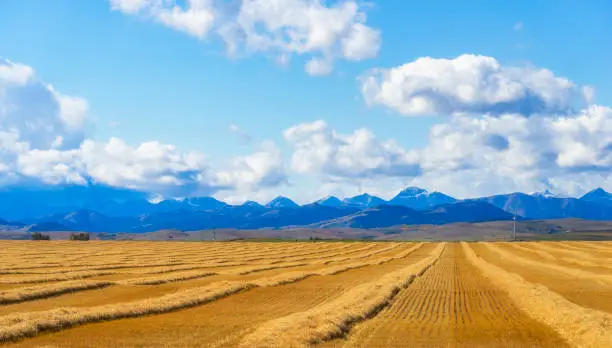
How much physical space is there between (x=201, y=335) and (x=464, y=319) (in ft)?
48.0

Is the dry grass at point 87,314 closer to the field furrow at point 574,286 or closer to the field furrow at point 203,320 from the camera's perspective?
the field furrow at point 203,320

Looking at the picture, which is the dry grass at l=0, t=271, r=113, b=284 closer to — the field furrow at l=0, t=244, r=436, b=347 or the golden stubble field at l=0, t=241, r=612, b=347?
the golden stubble field at l=0, t=241, r=612, b=347

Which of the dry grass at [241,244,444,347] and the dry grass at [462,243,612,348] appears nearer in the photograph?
the dry grass at [241,244,444,347]

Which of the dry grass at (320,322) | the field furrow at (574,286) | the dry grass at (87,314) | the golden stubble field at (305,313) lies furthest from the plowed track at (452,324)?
the dry grass at (87,314)

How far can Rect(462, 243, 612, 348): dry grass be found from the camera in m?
28.7

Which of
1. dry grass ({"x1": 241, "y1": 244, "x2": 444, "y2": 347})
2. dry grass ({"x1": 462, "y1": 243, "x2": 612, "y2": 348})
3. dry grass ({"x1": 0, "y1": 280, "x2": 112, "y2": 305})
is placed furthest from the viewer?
dry grass ({"x1": 0, "y1": 280, "x2": 112, "y2": 305})

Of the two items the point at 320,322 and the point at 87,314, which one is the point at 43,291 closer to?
the point at 87,314

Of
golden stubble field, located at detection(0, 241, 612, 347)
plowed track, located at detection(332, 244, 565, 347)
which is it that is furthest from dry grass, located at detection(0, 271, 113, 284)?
plowed track, located at detection(332, 244, 565, 347)

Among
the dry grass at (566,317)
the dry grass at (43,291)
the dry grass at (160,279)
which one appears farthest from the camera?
the dry grass at (160,279)

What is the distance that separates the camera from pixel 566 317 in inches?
1347

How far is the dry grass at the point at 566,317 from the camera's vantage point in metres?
28.7

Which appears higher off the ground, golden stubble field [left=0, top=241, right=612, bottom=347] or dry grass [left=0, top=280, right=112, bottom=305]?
dry grass [left=0, top=280, right=112, bottom=305]

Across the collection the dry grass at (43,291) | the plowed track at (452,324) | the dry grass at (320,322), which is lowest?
the plowed track at (452,324)

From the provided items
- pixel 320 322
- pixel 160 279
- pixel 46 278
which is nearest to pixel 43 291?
pixel 46 278
